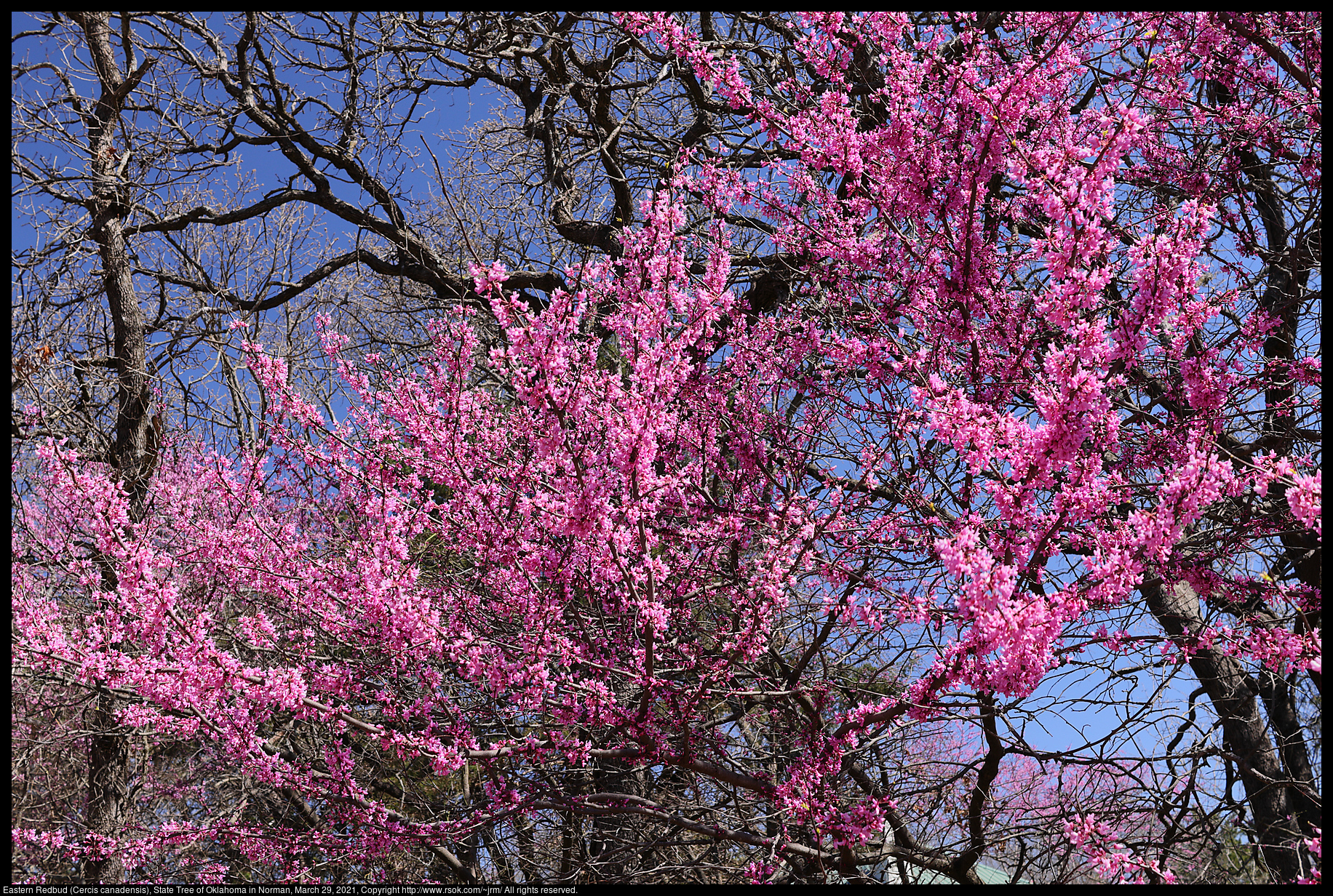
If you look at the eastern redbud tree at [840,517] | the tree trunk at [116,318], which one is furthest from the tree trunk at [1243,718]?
the tree trunk at [116,318]

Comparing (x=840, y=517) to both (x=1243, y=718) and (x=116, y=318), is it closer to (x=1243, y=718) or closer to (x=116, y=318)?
(x=1243, y=718)

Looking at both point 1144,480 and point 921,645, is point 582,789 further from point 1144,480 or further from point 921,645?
point 1144,480

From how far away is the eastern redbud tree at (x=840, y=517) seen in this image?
3.57 metres

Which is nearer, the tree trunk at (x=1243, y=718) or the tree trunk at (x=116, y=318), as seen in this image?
the tree trunk at (x=1243, y=718)

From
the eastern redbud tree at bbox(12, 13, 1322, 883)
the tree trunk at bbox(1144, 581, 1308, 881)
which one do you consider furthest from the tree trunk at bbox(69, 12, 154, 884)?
the tree trunk at bbox(1144, 581, 1308, 881)

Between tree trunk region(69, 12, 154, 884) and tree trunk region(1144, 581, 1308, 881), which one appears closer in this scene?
tree trunk region(1144, 581, 1308, 881)

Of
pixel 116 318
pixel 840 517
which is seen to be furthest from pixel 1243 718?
pixel 116 318

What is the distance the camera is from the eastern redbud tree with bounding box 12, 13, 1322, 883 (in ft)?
11.7

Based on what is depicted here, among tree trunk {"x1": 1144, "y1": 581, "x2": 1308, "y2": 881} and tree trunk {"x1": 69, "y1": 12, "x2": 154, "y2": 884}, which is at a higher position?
tree trunk {"x1": 69, "y1": 12, "x2": 154, "y2": 884}

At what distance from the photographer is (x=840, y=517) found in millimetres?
5125

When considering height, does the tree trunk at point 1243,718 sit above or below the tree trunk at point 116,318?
below

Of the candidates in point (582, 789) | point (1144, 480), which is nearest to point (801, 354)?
point (1144, 480)

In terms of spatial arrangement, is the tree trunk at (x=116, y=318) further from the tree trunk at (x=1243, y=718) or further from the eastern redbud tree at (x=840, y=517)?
the tree trunk at (x=1243, y=718)

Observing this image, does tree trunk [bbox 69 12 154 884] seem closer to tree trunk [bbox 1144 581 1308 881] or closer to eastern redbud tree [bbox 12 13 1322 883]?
eastern redbud tree [bbox 12 13 1322 883]
